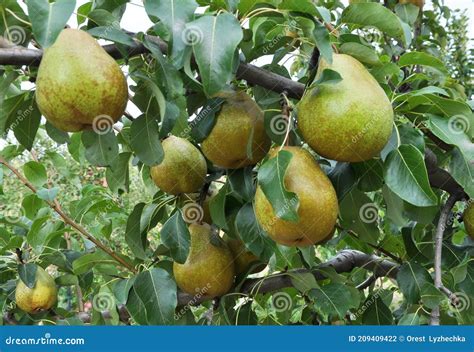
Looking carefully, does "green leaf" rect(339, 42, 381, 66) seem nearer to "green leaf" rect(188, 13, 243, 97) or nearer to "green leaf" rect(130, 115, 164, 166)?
"green leaf" rect(188, 13, 243, 97)

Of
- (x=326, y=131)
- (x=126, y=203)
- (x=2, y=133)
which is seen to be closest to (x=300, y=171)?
(x=326, y=131)

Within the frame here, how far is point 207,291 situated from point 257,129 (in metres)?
0.48

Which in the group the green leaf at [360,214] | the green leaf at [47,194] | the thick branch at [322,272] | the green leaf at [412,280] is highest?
the green leaf at [360,214]

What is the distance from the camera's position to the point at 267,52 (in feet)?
4.20

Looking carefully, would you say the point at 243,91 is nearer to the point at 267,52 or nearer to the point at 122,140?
the point at 267,52

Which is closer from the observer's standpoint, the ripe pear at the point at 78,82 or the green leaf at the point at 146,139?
the ripe pear at the point at 78,82

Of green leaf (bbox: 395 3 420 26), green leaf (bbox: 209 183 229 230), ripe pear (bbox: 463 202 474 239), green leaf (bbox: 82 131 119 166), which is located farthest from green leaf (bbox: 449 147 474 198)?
green leaf (bbox: 395 3 420 26)

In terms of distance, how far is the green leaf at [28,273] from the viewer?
1842mm

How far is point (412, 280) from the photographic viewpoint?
4.88 ft

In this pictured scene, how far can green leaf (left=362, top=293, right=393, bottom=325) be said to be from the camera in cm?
169

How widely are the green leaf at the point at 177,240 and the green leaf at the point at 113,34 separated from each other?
1.61ft

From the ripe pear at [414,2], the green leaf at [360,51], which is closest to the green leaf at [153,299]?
the green leaf at [360,51]

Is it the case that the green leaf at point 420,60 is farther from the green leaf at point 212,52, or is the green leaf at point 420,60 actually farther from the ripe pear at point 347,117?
the green leaf at point 212,52

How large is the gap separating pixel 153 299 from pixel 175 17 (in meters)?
0.70
